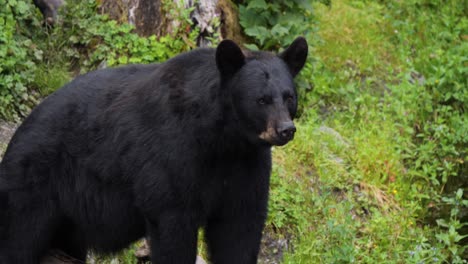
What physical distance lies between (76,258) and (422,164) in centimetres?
443

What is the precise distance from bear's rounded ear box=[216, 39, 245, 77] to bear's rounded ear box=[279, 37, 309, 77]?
0.29 meters

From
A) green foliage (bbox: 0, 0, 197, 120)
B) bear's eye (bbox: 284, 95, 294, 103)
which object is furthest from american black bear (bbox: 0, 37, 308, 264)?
green foliage (bbox: 0, 0, 197, 120)

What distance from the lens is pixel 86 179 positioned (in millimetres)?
4715

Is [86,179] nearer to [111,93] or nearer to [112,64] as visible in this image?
[111,93]

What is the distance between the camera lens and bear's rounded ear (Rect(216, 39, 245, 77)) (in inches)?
162

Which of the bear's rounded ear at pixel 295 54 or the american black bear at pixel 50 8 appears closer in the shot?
the bear's rounded ear at pixel 295 54

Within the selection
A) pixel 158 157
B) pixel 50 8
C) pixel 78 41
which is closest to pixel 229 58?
pixel 158 157

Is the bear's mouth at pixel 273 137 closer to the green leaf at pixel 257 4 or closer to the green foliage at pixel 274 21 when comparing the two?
the green foliage at pixel 274 21

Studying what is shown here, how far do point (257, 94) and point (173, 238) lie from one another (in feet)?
3.11

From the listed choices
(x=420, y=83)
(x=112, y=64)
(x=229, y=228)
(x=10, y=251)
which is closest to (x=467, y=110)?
(x=420, y=83)

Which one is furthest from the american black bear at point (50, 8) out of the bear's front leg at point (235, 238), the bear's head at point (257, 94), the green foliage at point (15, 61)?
→ the bear's head at point (257, 94)

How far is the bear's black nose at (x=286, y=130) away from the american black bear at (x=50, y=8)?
14.8 feet

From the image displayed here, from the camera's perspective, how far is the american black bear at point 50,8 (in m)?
7.93

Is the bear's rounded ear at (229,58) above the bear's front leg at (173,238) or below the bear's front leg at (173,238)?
above
